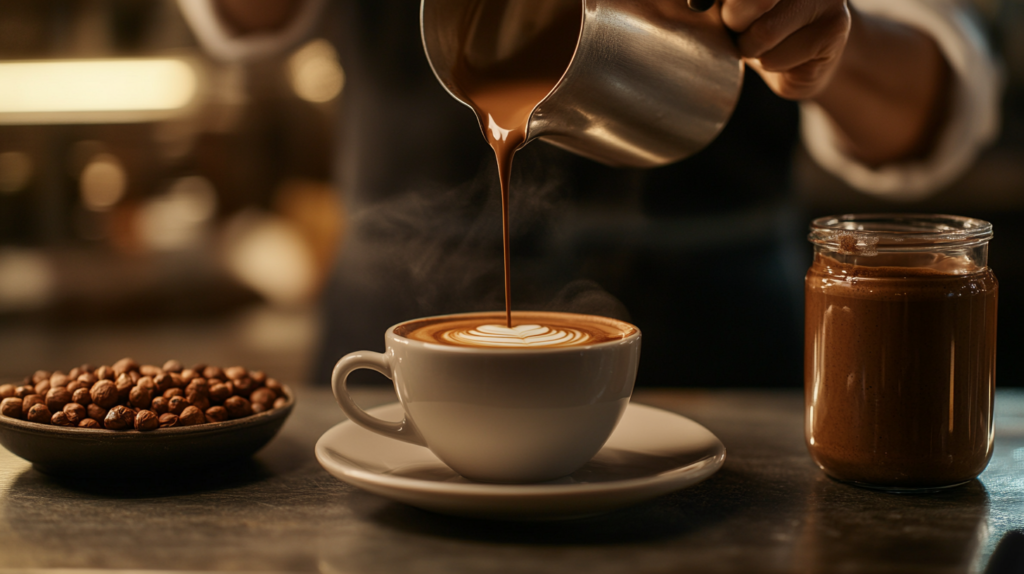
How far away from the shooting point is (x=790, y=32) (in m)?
0.90

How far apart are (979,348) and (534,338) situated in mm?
423

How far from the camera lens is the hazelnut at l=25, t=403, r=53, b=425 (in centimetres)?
84

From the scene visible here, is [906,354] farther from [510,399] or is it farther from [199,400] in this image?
[199,400]

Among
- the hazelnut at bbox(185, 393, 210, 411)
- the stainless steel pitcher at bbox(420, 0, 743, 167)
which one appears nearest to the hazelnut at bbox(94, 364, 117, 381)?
the hazelnut at bbox(185, 393, 210, 411)

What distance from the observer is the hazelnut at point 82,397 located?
2.78 feet

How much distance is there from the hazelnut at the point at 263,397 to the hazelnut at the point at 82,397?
0.16m

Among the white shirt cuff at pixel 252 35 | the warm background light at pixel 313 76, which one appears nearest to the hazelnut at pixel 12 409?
the white shirt cuff at pixel 252 35

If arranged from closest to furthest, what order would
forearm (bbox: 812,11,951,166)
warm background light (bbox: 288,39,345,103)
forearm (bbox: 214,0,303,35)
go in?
1. forearm (bbox: 812,11,951,166)
2. forearm (bbox: 214,0,303,35)
3. warm background light (bbox: 288,39,345,103)

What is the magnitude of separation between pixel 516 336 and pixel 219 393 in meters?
0.32

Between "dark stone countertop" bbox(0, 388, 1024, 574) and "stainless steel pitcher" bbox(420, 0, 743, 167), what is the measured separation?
0.38 m

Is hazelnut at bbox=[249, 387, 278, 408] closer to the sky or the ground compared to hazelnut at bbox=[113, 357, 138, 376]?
closer to the ground

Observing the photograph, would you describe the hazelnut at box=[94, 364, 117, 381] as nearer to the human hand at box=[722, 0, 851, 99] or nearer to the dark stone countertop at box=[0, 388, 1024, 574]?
the dark stone countertop at box=[0, 388, 1024, 574]

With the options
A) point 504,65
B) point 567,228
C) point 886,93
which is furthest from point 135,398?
point 886,93

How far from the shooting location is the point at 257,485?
2.81 ft
